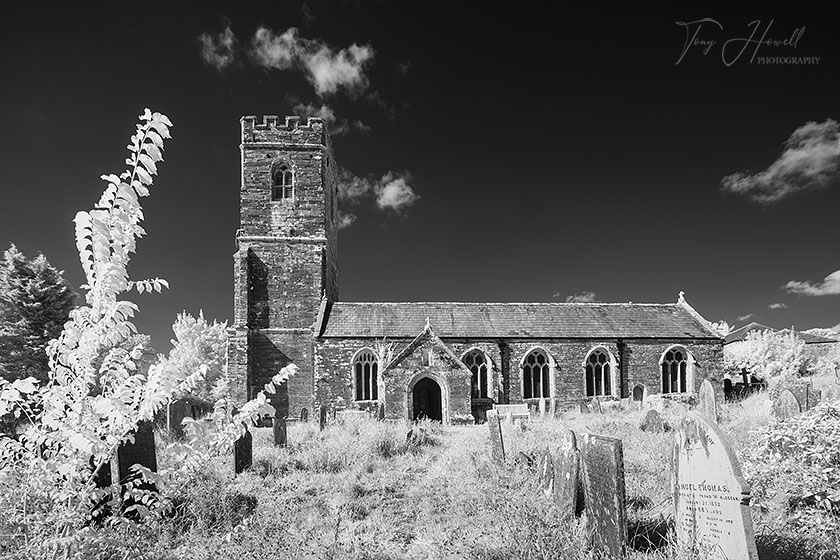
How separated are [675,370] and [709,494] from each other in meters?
23.5

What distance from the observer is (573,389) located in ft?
80.5

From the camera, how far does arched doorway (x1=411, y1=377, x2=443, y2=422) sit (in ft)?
73.6

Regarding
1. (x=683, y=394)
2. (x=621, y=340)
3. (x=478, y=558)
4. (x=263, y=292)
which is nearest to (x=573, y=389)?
(x=621, y=340)

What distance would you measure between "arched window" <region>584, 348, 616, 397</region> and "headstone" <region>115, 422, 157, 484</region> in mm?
21869

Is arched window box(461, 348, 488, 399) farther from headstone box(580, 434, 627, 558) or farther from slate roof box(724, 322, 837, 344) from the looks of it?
slate roof box(724, 322, 837, 344)

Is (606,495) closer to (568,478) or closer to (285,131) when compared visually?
(568,478)

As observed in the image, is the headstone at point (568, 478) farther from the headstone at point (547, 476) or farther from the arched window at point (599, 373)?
the arched window at point (599, 373)

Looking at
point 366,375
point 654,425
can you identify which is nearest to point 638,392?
point 654,425

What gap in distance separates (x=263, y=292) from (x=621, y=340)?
18929 millimetres

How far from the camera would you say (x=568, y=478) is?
20.5 ft

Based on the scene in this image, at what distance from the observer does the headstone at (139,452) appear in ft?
22.3

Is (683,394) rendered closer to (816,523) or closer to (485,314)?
(485,314)

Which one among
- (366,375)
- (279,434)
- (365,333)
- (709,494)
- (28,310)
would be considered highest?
(28,310)

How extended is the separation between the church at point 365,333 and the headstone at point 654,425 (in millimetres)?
9636
